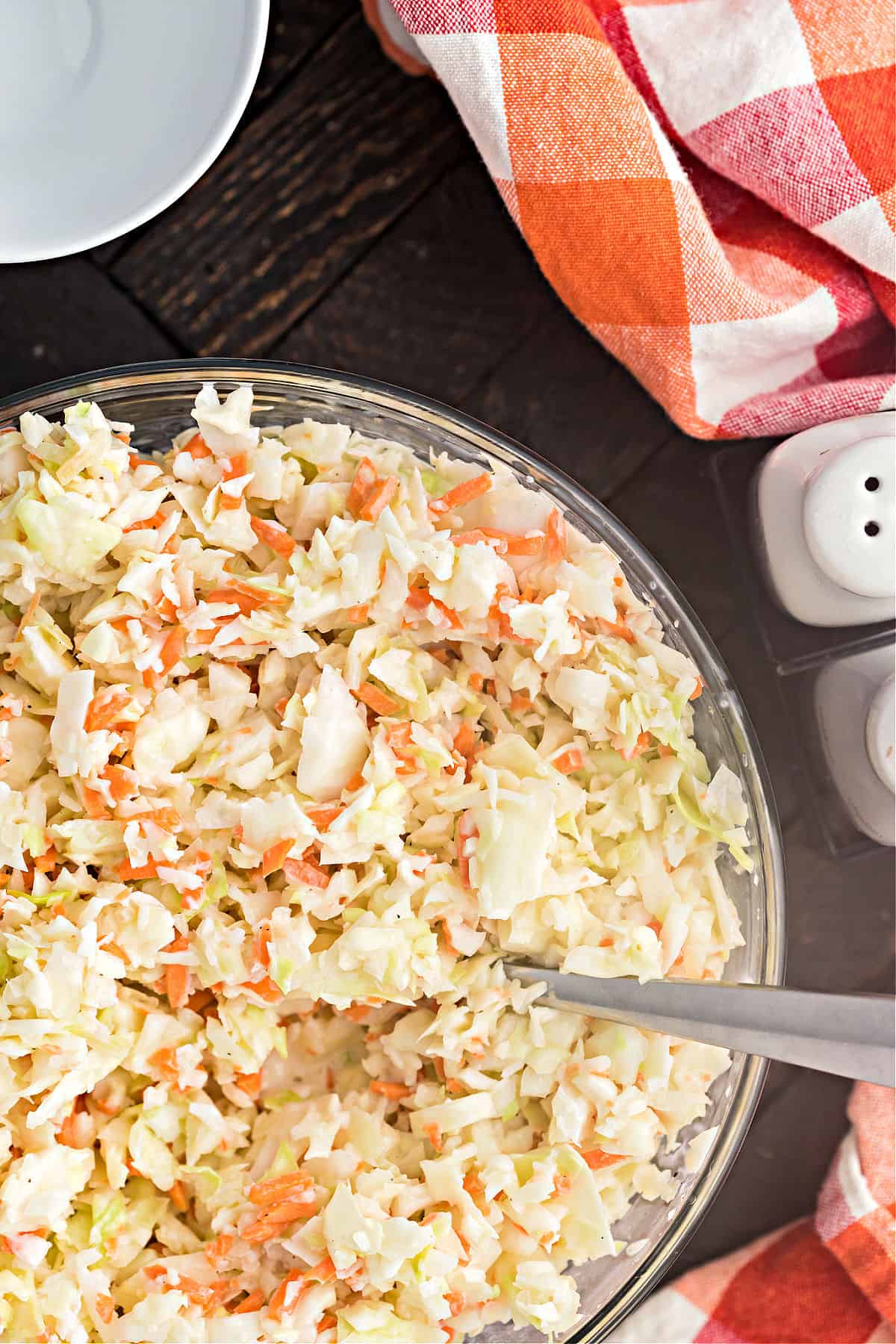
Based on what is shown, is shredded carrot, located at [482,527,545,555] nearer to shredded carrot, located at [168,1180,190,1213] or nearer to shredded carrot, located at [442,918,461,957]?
shredded carrot, located at [442,918,461,957]

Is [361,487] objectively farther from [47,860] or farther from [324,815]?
[47,860]

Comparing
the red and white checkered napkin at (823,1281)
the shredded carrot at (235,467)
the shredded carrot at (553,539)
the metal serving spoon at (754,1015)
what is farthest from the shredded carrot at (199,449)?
the red and white checkered napkin at (823,1281)

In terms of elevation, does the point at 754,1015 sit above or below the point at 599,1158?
above

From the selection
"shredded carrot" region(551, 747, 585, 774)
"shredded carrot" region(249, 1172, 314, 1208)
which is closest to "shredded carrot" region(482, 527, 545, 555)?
"shredded carrot" region(551, 747, 585, 774)

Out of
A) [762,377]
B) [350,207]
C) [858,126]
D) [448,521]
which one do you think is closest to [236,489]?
[448,521]

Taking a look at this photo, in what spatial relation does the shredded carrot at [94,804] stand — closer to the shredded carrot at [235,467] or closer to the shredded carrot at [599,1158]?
the shredded carrot at [235,467]

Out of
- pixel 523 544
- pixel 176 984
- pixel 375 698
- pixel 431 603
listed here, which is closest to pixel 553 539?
pixel 523 544

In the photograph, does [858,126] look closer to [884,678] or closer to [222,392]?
[884,678]
